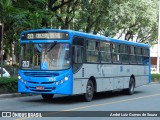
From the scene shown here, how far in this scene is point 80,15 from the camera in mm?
34906

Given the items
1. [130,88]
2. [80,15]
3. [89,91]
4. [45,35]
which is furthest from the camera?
[80,15]

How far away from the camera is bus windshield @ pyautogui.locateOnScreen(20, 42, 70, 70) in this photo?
16969mm

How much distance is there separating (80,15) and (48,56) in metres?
18.3

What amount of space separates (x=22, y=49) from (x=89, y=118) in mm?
6055

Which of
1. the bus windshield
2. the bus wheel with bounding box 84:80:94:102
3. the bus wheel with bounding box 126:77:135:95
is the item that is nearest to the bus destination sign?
the bus windshield

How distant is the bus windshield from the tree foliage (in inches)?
211

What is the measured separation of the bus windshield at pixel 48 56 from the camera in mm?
16969

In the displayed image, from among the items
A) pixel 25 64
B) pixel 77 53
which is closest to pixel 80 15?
pixel 77 53

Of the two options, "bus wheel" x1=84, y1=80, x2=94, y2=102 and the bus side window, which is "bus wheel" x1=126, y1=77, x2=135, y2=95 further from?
the bus side window

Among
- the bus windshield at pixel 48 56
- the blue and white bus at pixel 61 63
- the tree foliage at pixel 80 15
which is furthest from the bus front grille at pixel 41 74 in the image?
the tree foliage at pixel 80 15

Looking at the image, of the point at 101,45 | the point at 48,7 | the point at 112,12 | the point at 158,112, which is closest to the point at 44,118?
the point at 158,112

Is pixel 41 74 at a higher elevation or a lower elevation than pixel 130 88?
higher

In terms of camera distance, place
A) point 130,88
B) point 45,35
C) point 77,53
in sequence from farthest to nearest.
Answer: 1. point 130,88
2. point 77,53
3. point 45,35

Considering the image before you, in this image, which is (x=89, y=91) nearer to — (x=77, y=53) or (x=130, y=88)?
(x=77, y=53)
